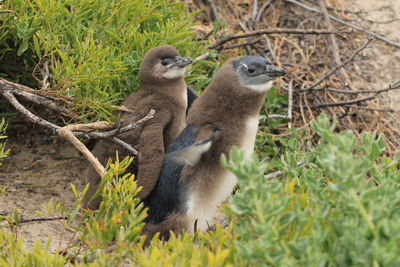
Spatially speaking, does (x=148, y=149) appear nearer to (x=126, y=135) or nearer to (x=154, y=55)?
(x=126, y=135)

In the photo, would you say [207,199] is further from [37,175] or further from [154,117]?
[37,175]

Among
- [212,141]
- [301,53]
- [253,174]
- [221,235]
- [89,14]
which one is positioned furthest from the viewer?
[301,53]

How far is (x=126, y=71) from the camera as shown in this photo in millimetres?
4055

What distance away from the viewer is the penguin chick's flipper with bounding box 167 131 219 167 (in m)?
3.23

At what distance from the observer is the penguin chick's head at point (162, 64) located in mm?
3781

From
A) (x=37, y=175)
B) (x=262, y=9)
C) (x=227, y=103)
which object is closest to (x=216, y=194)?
(x=227, y=103)

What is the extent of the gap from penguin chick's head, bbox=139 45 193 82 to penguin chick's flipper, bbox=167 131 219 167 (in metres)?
0.64

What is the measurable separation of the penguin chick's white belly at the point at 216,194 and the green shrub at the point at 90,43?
2.28 ft

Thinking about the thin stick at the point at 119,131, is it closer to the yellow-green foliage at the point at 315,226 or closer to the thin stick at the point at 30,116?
the thin stick at the point at 30,116

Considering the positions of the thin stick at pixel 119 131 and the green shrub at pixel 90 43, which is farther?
the green shrub at pixel 90 43

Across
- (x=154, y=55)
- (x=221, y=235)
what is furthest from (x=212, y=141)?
(x=221, y=235)

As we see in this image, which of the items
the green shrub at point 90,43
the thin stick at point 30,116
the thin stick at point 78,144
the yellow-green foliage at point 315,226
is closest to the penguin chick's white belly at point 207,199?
the thin stick at point 78,144

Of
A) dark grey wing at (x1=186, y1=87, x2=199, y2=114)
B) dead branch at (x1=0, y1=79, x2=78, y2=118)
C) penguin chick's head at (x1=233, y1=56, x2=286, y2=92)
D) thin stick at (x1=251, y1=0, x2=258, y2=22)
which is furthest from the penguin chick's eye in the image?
thin stick at (x1=251, y1=0, x2=258, y2=22)

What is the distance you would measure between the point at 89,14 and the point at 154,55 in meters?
0.59
